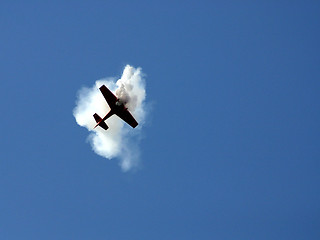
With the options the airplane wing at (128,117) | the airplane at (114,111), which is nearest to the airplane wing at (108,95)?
the airplane at (114,111)

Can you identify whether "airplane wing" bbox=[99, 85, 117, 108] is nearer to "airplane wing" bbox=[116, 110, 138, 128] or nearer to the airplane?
the airplane

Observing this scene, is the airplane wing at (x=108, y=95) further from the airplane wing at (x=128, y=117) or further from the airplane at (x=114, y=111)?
the airplane wing at (x=128, y=117)

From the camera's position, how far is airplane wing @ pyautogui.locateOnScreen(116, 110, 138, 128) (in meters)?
128

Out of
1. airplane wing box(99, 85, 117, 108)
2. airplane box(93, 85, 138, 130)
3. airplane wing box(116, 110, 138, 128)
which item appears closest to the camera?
airplane wing box(99, 85, 117, 108)

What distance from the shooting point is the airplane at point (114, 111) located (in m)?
124

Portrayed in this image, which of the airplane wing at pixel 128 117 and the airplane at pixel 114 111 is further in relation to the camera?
the airplane wing at pixel 128 117

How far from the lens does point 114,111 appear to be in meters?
127

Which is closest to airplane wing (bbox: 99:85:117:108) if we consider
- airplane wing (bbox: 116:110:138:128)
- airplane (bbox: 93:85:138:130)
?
airplane (bbox: 93:85:138:130)

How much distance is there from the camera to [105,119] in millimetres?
129375

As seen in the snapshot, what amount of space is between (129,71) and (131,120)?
1137cm

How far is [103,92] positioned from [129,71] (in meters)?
6.52

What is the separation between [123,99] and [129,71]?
A: 233 inches

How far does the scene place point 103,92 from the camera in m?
124

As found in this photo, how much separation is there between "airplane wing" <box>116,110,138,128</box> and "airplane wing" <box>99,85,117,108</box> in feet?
10.1
